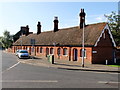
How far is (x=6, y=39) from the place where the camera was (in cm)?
7575

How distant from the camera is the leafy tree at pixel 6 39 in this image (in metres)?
74.8

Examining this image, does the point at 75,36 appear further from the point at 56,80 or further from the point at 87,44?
the point at 56,80

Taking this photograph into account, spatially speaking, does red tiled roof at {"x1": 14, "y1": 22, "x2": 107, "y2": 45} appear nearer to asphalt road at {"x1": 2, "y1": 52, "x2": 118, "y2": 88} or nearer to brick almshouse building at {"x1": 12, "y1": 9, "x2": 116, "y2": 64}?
brick almshouse building at {"x1": 12, "y1": 9, "x2": 116, "y2": 64}

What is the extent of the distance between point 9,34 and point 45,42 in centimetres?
4456

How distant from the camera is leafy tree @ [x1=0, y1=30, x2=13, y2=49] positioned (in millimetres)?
74762

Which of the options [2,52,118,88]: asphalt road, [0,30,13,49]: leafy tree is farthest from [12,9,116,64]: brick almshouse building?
[0,30,13,49]: leafy tree

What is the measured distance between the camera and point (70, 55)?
30.2 m

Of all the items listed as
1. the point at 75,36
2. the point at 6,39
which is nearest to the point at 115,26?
the point at 75,36

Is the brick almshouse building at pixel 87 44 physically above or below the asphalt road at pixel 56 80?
above

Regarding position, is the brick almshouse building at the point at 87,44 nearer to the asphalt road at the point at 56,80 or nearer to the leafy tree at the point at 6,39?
the asphalt road at the point at 56,80

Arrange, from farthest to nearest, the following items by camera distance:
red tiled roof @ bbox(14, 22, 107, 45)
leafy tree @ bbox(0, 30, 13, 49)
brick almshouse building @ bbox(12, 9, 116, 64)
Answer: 1. leafy tree @ bbox(0, 30, 13, 49)
2. red tiled roof @ bbox(14, 22, 107, 45)
3. brick almshouse building @ bbox(12, 9, 116, 64)

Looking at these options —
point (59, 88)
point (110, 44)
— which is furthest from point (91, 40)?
point (59, 88)

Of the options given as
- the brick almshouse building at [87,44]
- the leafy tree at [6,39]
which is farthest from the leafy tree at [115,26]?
the leafy tree at [6,39]

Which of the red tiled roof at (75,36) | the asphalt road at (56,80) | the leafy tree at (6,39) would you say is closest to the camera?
the asphalt road at (56,80)
